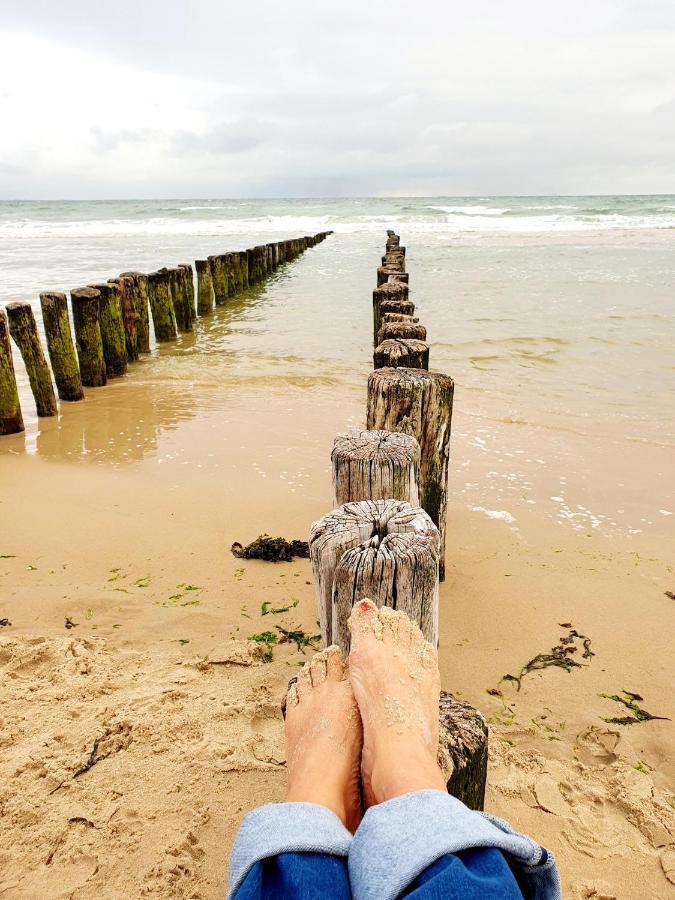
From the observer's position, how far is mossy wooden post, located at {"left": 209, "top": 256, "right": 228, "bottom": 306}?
13.2m

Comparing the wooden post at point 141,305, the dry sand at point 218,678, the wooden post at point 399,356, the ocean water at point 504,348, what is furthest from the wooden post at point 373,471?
the wooden post at point 141,305

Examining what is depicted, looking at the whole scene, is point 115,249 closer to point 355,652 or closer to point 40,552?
point 40,552

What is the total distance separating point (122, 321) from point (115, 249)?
1877 cm

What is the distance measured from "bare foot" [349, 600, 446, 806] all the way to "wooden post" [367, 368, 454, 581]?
1398 millimetres

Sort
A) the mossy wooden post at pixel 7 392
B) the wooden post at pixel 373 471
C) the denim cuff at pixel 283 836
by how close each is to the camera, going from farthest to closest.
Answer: the mossy wooden post at pixel 7 392 → the wooden post at pixel 373 471 → the denim cuff at pixel 283 836

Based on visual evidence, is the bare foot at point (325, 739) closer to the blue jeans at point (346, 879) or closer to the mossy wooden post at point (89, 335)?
the blue jeans at point (346, 879)

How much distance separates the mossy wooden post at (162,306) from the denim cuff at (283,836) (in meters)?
9.10

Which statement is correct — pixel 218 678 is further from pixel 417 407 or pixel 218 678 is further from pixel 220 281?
pixel 220 281

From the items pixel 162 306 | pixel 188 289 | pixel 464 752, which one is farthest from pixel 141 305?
pixel 464 752

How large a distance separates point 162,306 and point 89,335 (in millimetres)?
2798

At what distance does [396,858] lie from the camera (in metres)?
1.20

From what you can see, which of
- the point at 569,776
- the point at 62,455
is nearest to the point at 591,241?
the point at 62,455

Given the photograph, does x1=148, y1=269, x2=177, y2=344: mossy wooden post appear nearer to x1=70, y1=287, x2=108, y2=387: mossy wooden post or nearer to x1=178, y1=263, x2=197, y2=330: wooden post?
x1=178, y1=263, x2=197, y2=330: wooden post

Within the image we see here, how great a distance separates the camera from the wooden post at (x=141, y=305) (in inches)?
348
